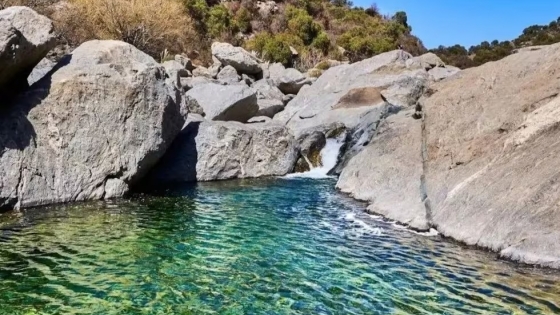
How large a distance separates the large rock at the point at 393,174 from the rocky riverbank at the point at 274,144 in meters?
0.05

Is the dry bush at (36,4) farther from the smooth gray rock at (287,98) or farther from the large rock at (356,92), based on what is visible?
the large rock at (356,92)

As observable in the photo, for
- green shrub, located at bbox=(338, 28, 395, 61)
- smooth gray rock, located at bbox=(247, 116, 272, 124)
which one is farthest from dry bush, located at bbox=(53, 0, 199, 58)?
green shrub, located at bbox=(338, 28, 395, 61)

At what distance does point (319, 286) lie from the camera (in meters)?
8.38

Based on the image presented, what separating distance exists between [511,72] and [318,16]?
49.6m

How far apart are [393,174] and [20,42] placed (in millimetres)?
10319

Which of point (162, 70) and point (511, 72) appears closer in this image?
point (511, 72)

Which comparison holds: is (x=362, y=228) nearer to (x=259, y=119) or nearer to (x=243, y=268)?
(x=243, y=268)

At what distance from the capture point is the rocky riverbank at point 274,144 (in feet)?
35.2

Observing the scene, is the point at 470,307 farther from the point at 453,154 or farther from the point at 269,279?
the point at 453,154

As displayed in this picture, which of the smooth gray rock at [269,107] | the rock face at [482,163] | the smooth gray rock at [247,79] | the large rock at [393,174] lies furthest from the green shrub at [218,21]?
the rock face at [482,163]

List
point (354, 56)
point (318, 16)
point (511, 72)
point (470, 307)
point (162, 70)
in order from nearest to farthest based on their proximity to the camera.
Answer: point (470, 307) < point (511, 72) < point (162, 70) < point (354, 56) < point (318, 16)

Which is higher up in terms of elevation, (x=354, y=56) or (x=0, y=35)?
(x=354, y=56)

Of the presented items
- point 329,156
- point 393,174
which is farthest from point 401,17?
point 393,174

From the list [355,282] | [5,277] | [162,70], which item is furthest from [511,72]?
[5,277]
